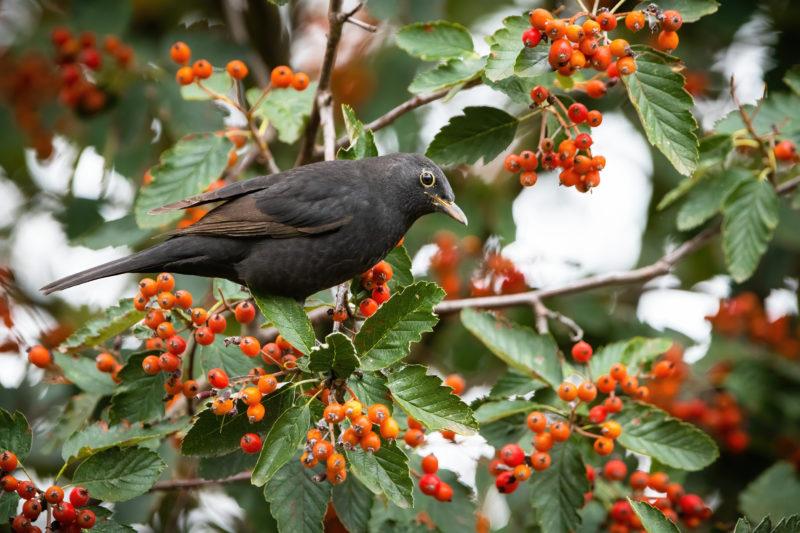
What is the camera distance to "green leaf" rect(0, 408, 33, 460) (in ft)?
10.6

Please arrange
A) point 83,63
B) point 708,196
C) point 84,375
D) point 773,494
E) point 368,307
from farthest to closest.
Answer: point 83,63, point 773,494, point 708,196, point 84,375, point 368,307

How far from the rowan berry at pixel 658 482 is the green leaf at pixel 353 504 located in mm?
1355

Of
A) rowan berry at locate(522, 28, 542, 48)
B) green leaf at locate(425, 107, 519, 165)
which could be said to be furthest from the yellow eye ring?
rowan berry at locate(522, 28, 542, 48)

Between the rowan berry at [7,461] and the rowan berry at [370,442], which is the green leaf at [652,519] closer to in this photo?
the rowan berry at [370,442]

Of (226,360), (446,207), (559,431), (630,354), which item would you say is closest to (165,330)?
(226,360)

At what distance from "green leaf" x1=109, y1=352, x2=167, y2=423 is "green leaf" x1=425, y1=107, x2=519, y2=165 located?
59.9 inches

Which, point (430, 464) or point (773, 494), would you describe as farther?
point (773, 494)

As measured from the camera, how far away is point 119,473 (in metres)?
3.29

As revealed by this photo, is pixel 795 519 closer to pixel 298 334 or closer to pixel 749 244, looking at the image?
pixel 749 244

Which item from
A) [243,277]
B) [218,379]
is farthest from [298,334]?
[243,277]

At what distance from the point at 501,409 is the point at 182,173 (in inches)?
73.0

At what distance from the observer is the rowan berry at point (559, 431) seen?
3609mm

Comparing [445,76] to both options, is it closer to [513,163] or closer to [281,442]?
[513,163]

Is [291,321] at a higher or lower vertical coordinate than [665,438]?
higher
